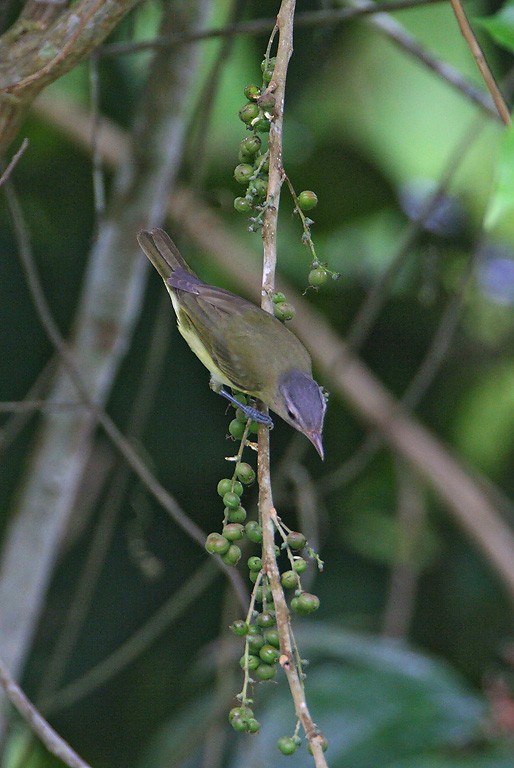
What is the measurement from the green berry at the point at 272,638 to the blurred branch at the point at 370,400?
2418 mm

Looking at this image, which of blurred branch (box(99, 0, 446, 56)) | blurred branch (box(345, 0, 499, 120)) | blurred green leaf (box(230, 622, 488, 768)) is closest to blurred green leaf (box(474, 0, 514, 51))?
blurred branch (box(99, 0, 446, 56))

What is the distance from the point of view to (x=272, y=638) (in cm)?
183

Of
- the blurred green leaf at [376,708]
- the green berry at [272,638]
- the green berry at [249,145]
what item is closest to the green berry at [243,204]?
the green berry at [249,145]

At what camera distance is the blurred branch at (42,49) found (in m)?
2.28

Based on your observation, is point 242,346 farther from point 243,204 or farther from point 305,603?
point 305,603

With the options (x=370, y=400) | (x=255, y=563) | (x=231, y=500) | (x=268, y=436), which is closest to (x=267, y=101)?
(x=268, y=436)

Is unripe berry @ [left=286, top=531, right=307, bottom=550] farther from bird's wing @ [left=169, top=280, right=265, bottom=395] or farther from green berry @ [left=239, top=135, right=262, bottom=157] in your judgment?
bird's wing @ [left=169, top=280, right=265, bottom=395]

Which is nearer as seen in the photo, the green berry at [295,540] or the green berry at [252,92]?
the green berry at [295,540]

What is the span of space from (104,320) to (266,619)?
1.92 meters

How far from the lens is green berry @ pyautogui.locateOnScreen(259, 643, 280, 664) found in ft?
5.94

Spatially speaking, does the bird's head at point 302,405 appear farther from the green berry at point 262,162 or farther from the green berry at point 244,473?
the green berry at point 262,162

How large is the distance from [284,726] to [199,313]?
5.50 feet

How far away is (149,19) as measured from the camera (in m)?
4.49

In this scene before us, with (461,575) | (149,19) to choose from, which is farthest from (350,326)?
(149,19)
